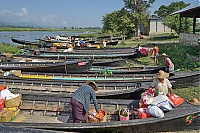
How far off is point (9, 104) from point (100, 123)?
2.76 meters

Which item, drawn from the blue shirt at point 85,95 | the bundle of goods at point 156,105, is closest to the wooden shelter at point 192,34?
the bundle of goods at point 156,105

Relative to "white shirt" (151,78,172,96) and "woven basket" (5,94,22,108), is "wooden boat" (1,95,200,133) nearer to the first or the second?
"woven basket" (5,94,22,108)

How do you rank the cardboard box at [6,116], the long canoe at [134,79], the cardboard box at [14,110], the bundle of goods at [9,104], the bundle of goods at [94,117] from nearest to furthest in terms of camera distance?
the bundle of goods at [94,117]
the cardboard box at [6,116]
the bundle of goods at [9,104]
the cardboard box at [14,110]
the long canoe at [134,79]

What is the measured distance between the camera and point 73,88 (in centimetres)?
735

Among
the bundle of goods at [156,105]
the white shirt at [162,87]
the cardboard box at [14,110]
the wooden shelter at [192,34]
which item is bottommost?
the cardboard box at [14,110]

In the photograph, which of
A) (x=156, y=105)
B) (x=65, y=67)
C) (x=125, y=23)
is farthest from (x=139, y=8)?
(x=156, y=105)

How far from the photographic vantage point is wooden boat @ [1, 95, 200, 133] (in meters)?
4.45

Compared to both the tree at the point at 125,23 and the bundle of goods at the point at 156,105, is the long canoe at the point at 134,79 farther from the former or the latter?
the tree at the point at 125,23

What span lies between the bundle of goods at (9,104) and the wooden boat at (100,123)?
172 millimetres

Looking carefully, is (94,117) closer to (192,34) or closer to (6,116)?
(6,116)

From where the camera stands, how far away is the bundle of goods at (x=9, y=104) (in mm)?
5414

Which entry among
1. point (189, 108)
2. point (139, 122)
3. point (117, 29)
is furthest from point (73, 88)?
point (117, 29)

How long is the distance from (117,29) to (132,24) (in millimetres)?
3679

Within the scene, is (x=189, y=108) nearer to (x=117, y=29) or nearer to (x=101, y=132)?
(x=101, y=132)
